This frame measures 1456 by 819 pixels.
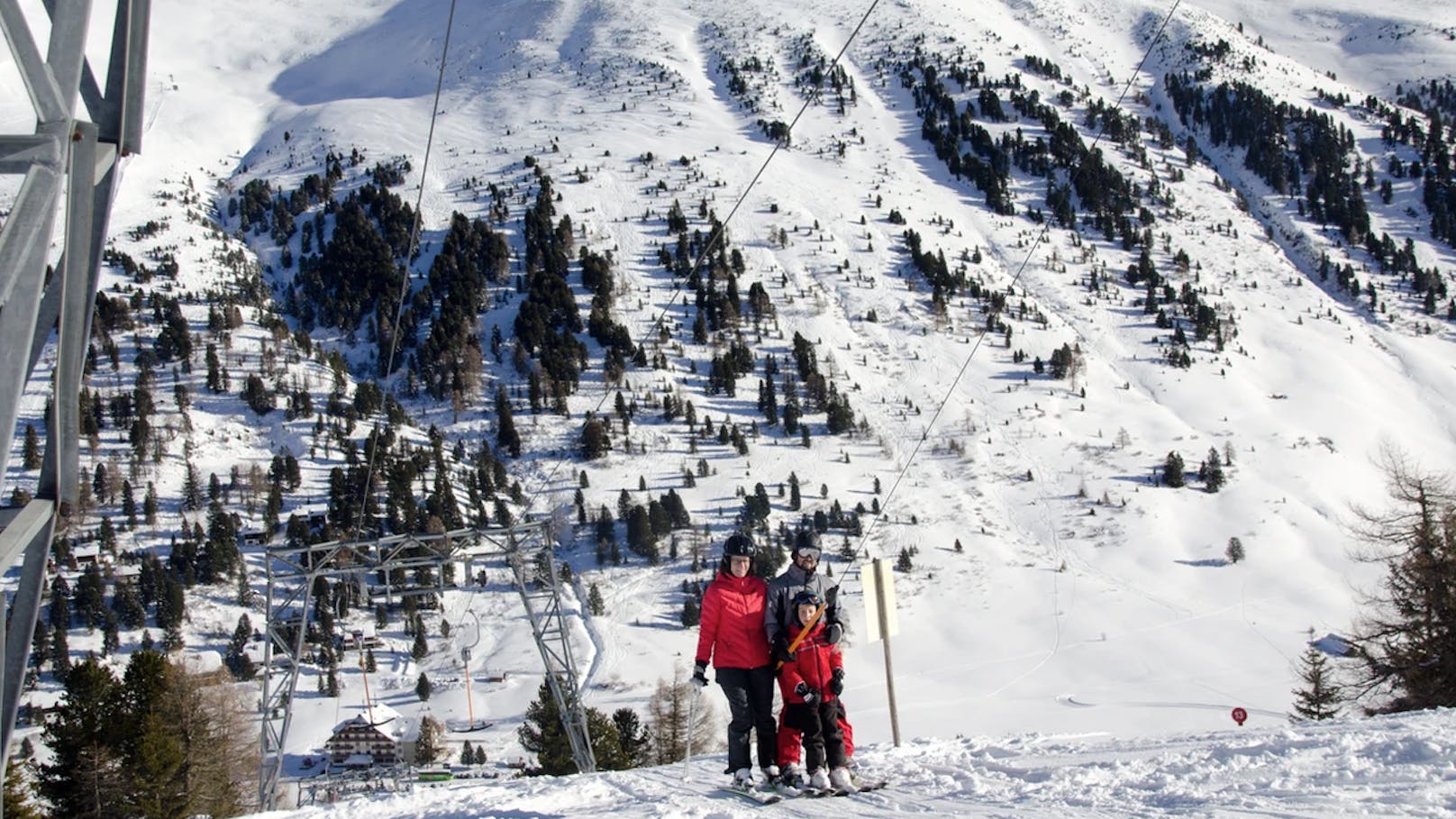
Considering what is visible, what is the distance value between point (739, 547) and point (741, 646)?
0.80m

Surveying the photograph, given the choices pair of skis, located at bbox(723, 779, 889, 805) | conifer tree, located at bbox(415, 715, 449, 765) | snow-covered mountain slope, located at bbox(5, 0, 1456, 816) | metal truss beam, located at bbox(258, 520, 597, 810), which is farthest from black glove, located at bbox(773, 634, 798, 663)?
conifer tree, located at bbox(415, 715, 449, 765)

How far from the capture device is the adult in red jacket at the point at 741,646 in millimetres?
7949

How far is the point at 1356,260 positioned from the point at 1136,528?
280 feet

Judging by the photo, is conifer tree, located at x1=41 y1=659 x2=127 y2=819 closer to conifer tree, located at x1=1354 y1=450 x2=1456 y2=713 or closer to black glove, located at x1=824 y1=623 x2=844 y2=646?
black glove, located at x1=824 y1=623 x2=844 y2=646

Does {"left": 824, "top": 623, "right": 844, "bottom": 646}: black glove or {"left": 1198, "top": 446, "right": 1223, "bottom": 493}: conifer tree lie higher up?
{"left": 824, "top": 623, "right": 844, "bottom": 646}: black glove

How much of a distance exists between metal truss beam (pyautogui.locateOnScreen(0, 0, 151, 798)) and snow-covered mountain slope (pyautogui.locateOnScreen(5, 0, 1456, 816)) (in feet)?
33.2

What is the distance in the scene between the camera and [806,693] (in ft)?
25.1

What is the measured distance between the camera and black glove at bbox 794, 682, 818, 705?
7633 millimetres

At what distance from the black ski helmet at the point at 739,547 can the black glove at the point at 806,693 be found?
0.98 meters

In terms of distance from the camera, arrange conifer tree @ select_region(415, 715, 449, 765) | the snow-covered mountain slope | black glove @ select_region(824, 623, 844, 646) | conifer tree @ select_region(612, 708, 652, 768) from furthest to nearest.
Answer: the snow-covered mountain slope → conifer tree @ select_region(415, 715, 449, 765) → conifer tree @ select_region(612, 708, 652, 768) → black glove @ select_region(824, 623, 844, 646)

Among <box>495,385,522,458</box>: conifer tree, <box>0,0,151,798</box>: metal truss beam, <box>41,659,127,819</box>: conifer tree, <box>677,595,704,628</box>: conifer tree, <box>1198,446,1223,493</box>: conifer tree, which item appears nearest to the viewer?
<box>0,0,151,798</box>: metal truss beam

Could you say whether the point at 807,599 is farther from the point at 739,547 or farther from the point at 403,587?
the point at 403,587

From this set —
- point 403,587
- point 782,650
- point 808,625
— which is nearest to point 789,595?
point 808,625

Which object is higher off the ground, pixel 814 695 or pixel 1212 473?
pixel 814 695
